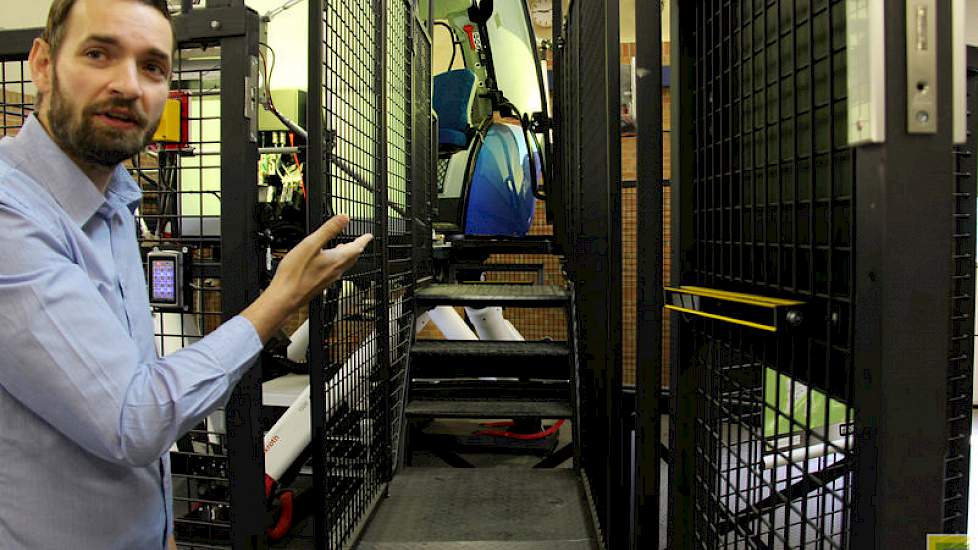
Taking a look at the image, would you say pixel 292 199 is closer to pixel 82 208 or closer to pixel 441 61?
pixel 82 208

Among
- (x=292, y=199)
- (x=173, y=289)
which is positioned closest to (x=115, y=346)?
(x=173, y=289)

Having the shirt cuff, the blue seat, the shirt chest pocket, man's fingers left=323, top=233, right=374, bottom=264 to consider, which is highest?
the blue seat

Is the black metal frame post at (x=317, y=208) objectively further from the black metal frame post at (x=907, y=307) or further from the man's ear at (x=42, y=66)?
the black metal frame post at (x=907, y=307)

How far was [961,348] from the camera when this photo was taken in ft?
5.33

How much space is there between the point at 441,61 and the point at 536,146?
7.55 ft

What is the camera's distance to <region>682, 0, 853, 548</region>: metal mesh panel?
2.35ft

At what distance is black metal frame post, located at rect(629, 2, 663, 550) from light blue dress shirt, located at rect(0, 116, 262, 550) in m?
0.80

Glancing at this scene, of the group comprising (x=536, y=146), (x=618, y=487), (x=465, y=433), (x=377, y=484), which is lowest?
(x=465, y=433)

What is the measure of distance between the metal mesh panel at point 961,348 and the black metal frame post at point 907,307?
1146mm

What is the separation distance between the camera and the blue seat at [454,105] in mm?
3884

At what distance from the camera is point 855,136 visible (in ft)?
1.96

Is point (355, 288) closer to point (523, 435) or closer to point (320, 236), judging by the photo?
point (320, 236)

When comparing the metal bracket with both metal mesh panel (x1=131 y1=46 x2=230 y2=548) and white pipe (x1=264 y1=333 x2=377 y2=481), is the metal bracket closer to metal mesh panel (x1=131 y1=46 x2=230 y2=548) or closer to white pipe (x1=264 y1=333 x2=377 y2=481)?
metal mesh panel (x1=131 y1=46 x2=230 y2=548)

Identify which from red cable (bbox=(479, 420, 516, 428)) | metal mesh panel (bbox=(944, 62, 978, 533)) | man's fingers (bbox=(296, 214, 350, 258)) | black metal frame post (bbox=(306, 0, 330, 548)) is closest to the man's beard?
man's fingers (bbox=(296, 214, 350, 258))
